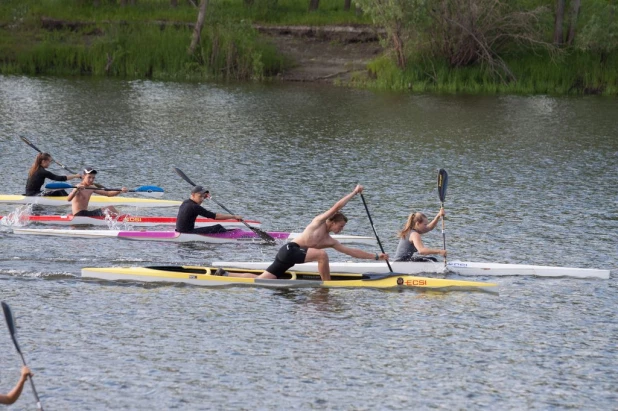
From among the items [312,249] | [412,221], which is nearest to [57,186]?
[312,249]

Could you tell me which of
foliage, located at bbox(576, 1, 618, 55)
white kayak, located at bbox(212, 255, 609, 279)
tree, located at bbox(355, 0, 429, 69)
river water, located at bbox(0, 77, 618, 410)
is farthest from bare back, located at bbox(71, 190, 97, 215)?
foliage, located at bbox(576, 1, 618, 55)

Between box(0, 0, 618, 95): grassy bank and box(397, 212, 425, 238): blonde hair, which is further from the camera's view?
box(0, 0, 618, 95): grassy bank

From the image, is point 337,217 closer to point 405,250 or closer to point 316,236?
point 316,236

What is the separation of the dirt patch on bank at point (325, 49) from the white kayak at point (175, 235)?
28.5 m

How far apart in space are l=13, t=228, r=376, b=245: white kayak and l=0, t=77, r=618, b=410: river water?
0.29 metres

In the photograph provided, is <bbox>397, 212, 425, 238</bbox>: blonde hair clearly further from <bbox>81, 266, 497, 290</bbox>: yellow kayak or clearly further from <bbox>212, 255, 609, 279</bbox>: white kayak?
<bbox>81, 266, 497, 290</bbox>: yellow kayak

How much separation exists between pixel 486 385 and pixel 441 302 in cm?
399

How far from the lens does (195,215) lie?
23.0m

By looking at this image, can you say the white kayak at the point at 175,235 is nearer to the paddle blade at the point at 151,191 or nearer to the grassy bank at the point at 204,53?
the paddle blade at the point at 151,191

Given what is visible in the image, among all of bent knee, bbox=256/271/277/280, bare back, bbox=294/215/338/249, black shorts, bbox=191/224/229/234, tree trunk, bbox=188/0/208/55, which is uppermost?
tree trunk, bbox=188/0/208/55

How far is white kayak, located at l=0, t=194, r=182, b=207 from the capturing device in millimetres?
26422

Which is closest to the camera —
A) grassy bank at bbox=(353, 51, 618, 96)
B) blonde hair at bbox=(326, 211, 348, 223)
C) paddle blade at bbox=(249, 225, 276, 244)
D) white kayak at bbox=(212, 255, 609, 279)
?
blonde hair at bbox=(326, 211, 348, 223)

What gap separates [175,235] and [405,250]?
5451 millimetres

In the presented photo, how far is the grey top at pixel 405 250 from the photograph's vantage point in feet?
67.1
